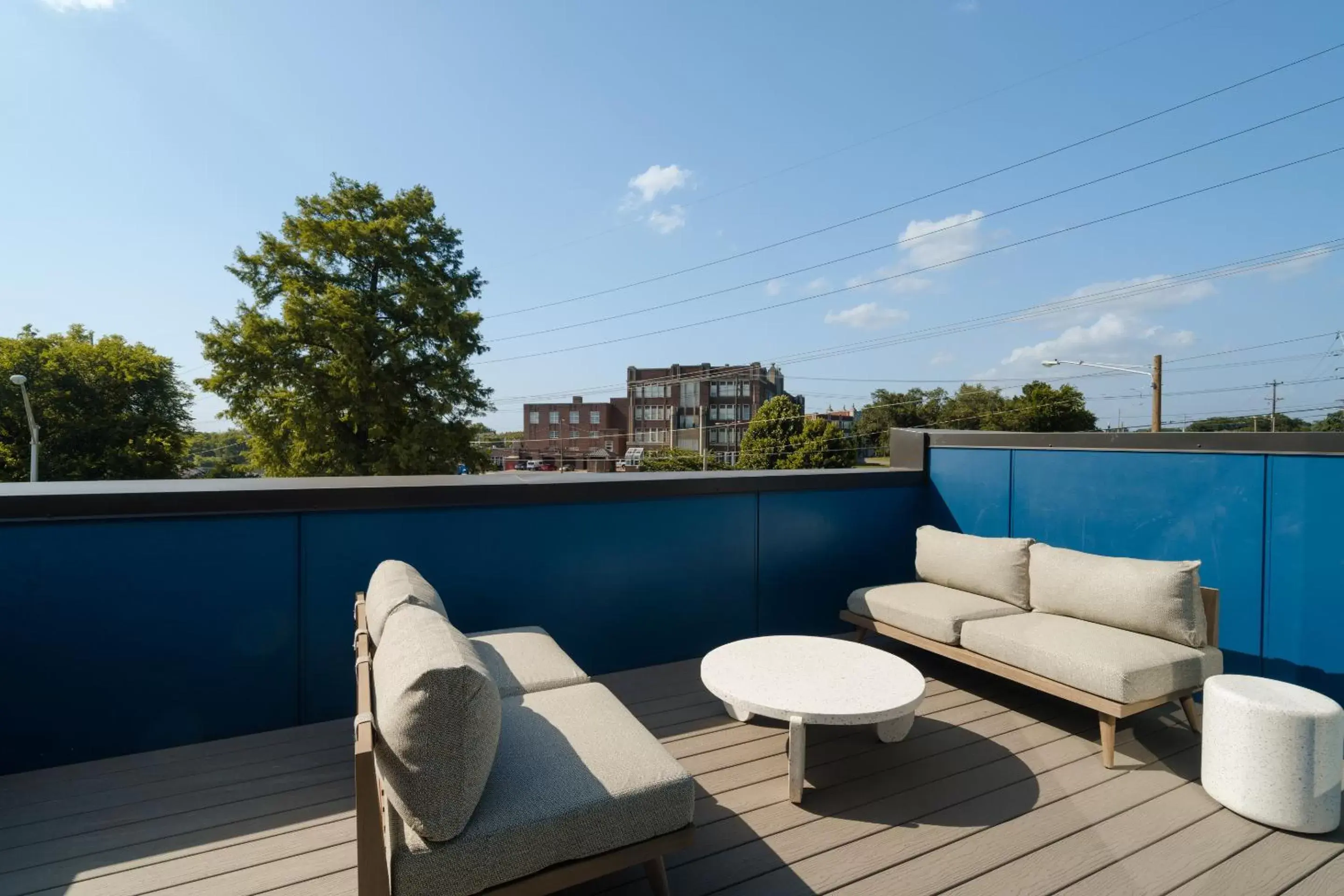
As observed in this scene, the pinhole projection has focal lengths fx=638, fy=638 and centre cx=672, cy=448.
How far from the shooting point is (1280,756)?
211 centimetres

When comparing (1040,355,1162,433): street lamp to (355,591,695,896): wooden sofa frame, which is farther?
(1040,355,1162,433): street lamp

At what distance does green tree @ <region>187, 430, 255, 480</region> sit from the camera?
69.7 feet

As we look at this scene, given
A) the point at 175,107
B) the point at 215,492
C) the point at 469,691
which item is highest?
the point at 175,107

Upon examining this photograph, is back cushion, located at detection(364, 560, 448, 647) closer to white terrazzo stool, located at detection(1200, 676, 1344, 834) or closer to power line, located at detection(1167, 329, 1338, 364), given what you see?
white terrazzo stool, located at detection(1200, 676, 1344, 834)

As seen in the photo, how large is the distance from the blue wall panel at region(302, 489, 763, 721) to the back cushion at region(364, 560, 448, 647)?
0.60m

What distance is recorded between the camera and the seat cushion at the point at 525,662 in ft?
7.45

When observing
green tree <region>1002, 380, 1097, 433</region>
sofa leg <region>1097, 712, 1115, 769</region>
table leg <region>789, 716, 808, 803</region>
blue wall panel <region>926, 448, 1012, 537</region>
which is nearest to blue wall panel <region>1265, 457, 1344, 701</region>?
sofa leg <region>1097, 712, 1115, 769</region>

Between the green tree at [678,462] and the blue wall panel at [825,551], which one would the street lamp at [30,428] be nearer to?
the blue wall panel at [825,551]

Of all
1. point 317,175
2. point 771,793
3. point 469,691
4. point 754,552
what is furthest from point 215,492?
point 317,175

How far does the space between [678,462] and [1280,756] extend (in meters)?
43.9

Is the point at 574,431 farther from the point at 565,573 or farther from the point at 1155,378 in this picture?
the point at 565,573

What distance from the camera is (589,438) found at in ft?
235

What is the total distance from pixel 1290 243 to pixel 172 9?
4758 centimetres

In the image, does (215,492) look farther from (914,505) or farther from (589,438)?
(589,438)
